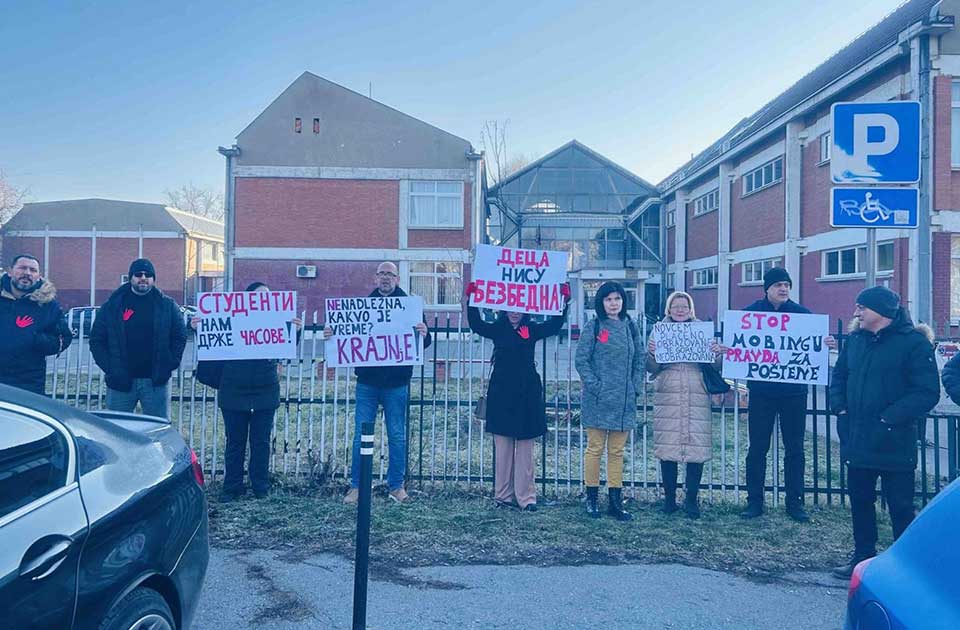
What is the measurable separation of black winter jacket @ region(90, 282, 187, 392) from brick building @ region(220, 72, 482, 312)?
21.0m

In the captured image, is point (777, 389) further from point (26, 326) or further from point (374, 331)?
point (26, 326)

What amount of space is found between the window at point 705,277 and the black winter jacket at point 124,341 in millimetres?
26568

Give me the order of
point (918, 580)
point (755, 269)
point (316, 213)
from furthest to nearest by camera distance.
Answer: point (316, 213), point (755, 269), point (918, 580)

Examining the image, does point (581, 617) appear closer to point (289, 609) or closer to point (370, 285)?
point (289, 609)

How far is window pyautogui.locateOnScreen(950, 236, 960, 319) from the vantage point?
50.8 feet

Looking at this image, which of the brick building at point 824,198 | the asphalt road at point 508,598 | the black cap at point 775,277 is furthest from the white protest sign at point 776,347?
the brick building at point 824,198

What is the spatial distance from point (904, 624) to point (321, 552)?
4.11m

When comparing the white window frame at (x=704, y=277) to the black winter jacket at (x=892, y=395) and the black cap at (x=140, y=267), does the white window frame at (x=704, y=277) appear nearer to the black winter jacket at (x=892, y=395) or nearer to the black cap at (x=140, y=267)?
the black winter jacket at (x=892, y=395)

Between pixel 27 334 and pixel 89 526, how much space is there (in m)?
3.96

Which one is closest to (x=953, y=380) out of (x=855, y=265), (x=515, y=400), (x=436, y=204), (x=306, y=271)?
(x=515, y=400)

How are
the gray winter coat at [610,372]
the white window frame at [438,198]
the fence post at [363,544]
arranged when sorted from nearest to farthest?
the fence post at [363,544] → the gray winter coat at [610,372] → the white window frame at [438,198]

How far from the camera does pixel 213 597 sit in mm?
4324

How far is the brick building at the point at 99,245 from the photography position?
44.6 m

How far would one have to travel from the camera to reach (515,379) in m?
6.11
